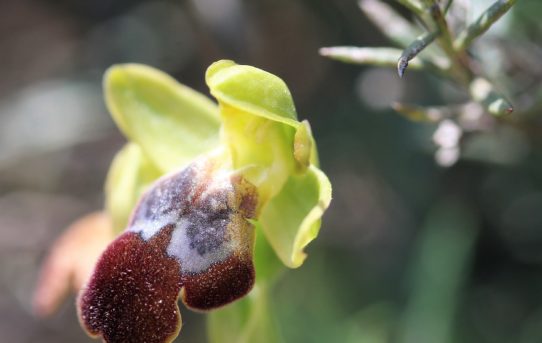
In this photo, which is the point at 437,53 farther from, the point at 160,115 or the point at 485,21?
the point at 160,115

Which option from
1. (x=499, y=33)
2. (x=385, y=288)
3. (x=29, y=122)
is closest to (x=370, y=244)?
(x=385, y=288)

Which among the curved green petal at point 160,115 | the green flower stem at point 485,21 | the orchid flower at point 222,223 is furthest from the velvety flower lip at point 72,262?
the green flower stem at point 485,21

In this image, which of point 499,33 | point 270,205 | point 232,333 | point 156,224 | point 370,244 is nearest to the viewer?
point 156,224

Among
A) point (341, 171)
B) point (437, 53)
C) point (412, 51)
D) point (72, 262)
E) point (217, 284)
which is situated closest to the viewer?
point (412, 51)

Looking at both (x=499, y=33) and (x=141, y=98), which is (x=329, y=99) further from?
(x=141, y=98)

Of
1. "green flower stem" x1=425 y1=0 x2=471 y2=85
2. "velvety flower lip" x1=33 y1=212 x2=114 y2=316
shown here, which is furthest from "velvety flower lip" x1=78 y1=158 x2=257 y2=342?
"velvety flower lip" x1=33 y1=212 x2=114 y2=316

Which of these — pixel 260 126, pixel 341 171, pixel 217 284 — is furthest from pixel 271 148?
pixel 341 171
